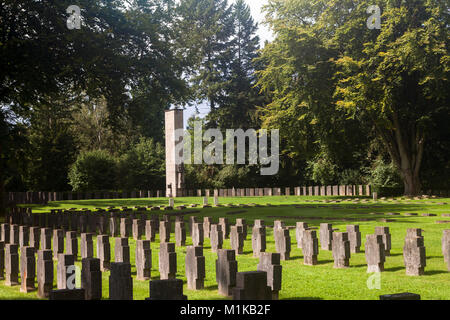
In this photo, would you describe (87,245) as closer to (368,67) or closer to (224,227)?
(224,227)

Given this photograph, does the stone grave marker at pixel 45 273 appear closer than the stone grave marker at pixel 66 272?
No

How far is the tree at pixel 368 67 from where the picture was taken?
31.2 m

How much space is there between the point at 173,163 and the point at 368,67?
776 inches

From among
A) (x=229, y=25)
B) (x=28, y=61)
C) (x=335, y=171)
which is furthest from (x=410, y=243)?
(x=229, y=25)

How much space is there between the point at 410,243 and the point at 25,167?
21431mm

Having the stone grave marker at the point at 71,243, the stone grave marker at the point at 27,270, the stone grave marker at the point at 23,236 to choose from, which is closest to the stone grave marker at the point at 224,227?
the stone grave marker at the point at 71,243

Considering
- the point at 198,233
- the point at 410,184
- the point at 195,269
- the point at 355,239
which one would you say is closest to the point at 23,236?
the point at 198,233

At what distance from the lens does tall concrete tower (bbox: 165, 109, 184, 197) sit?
45.3 metres

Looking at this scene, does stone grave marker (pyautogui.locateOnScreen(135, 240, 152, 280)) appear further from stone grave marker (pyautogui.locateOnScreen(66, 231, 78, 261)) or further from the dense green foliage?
the dense green foliage

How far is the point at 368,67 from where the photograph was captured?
109ft

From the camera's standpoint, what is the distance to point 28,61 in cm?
2144

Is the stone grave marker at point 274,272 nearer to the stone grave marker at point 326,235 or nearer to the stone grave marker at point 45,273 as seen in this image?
the stone grave marker at point 45,273

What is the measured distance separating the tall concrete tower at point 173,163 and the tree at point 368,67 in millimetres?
9949
